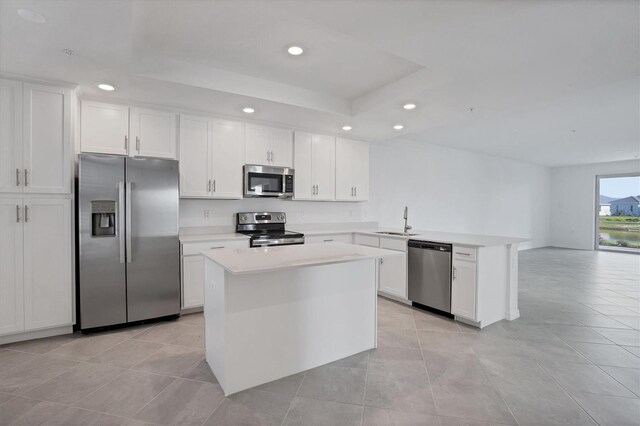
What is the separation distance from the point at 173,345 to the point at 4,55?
2730 mm

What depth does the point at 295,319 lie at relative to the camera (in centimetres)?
224

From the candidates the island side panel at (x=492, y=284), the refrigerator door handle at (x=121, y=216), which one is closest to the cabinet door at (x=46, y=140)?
the refrigerator door handle at (x=121, y=216)

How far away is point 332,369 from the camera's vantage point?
2.35 m

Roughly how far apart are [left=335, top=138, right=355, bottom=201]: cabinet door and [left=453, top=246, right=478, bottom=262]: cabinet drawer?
6.79ft

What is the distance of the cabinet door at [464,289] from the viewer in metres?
3.19

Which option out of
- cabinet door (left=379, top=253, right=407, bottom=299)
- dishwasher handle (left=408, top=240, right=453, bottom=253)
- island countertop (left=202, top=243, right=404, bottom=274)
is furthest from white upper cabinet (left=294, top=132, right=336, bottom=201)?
island countertop (left=202, top=243, right=404, bottom=274)

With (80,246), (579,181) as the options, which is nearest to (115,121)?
(80,246)

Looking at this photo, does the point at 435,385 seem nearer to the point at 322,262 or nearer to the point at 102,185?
the point at 322,262

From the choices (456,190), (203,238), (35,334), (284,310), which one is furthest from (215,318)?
(456,190)

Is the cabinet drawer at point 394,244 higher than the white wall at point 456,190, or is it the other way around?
the white wall at point 456,190

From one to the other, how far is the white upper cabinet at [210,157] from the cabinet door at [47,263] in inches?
47.4

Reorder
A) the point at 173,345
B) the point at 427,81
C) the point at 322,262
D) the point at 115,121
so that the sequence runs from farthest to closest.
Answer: the point at 115,121, the point at 427,81, the point at 173,345, the point at 322,262

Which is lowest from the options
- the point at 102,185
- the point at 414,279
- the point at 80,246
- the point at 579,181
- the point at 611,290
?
the point at 611,290

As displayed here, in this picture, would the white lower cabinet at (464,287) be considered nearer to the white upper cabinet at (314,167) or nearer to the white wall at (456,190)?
the white upper cabinet at (314,167)
